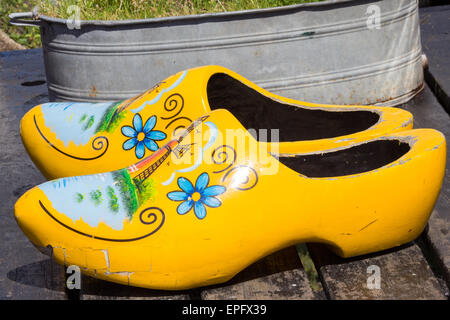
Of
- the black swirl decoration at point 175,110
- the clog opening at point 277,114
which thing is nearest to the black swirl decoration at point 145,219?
the black swirl decoration at point 175,110

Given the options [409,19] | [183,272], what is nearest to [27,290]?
[183,272]

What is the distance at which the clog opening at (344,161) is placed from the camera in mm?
1551

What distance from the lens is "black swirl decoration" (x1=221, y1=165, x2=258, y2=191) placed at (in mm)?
1279

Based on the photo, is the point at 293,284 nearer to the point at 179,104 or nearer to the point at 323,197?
the point at 323,197

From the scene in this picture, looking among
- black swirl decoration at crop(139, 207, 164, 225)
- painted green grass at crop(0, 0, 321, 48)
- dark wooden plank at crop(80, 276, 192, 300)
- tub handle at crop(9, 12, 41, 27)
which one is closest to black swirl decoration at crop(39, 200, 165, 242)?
black swirl decoration at crop(139, 207, 164, 225)

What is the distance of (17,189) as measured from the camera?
73.6 inches

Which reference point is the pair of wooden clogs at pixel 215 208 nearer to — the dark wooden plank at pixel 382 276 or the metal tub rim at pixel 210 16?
the dark wooden plank at pixel 382 276

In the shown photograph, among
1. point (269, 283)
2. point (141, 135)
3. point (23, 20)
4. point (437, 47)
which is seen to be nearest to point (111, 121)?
point (141, 135)

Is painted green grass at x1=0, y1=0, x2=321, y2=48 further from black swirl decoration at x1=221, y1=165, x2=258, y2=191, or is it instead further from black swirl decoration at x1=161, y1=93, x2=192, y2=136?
black swirl decoration at x1=221, y1=165, x2=258, y2=191

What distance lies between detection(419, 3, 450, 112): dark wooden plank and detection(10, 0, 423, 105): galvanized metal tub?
258mm

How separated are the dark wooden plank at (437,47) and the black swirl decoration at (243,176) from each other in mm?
1296

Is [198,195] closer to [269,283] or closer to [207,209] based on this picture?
[207,209]

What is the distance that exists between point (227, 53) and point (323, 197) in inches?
37.1

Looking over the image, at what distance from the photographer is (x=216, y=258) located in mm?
1290
